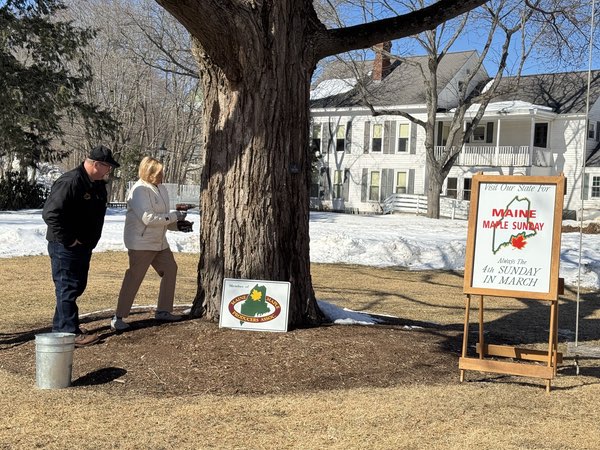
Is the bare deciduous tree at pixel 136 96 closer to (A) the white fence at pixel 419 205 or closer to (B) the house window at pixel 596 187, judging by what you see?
(A) the white fence at pixel 419 205

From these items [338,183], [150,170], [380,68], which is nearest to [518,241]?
[150,170]

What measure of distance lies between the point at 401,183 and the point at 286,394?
35.6 metres

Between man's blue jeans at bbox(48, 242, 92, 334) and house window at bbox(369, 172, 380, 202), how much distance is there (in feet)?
115

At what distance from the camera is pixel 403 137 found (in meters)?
40.9

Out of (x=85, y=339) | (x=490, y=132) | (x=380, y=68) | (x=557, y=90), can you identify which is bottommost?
(x=85, y=339)

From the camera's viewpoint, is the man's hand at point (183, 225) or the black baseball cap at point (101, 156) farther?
the man's hand at point (183, 225)

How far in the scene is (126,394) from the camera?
5895mm

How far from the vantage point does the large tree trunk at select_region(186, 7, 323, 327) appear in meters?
7.36

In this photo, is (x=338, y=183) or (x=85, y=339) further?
(x=338, y=183)

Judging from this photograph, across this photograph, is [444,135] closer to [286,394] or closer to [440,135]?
[440,135]

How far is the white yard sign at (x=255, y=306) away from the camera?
7.25m

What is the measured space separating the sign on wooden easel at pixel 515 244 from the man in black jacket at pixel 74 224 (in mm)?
3291

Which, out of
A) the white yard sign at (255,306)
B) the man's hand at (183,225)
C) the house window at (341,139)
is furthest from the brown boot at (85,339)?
the house window at (341,139)

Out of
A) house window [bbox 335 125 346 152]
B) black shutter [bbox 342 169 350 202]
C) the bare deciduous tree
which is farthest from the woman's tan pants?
house window [bbox 335 125 346 152]
